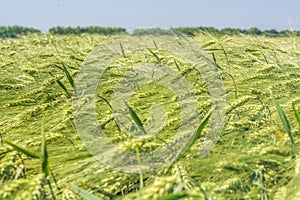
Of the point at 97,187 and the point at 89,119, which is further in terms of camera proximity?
the point at 89,119

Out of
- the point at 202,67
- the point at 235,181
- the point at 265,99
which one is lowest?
the point at 235,181

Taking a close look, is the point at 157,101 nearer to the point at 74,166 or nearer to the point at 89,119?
the point at 89,119

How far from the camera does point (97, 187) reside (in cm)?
100

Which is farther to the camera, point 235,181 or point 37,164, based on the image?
point 37,164

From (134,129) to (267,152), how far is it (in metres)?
0.38

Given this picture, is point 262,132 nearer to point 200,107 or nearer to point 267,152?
point 267,152

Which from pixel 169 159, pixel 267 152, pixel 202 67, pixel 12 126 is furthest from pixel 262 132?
pixel 202 67

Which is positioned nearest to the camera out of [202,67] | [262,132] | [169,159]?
[169,159]

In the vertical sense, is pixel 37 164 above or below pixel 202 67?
below

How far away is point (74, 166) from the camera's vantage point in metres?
1.08

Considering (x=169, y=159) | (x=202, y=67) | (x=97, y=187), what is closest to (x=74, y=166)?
(x=97, y=187)

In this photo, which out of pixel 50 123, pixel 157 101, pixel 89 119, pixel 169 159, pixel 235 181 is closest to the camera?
pixel 235 181

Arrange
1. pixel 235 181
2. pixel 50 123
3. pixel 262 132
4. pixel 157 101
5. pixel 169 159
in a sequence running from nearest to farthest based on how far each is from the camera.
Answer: pixel 235 181
pixel 169 159
pixel 262 132
pixel 50 123
pixel 157 101

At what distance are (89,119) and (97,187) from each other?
1.92 ft
